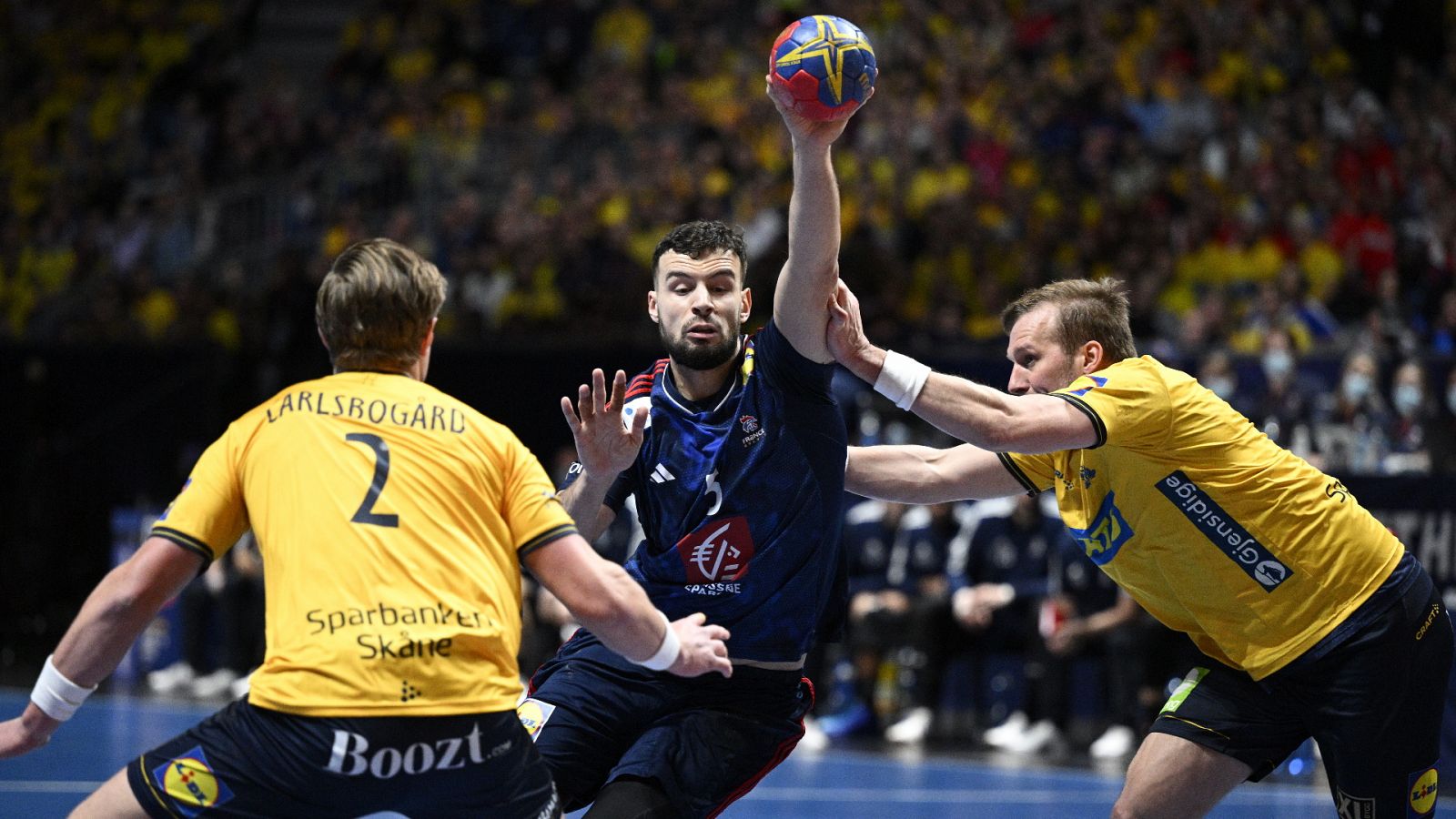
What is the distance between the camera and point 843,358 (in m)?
4.59

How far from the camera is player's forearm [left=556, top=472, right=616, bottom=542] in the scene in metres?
4.77

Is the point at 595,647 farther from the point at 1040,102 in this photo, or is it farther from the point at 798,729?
the point at 1040,102

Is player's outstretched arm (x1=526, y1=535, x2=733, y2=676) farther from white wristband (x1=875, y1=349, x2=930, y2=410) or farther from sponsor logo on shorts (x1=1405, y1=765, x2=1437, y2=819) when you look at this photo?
sponsor logo on shorts (x1=1405, y1=765, x2=1437, y2=819)

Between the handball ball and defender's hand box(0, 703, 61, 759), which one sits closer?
defender's hand box(0, 703, 61, 759)

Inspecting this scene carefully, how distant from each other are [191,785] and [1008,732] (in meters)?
8.40

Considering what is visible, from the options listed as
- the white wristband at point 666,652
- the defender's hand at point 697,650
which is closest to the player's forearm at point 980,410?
the defender's hand at point 697,650

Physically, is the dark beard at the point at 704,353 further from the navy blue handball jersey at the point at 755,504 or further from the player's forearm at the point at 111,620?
the player's forearm at the point at 111,620

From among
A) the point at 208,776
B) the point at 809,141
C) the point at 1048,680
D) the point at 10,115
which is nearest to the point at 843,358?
the point at 809,141

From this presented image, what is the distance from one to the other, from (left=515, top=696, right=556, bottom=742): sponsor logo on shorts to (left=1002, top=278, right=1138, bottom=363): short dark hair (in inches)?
73.8

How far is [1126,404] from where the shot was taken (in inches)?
183

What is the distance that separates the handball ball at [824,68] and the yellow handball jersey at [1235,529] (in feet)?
3.64

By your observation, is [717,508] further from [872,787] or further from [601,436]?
[872,787]

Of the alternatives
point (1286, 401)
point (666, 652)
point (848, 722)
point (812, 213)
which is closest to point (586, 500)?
point (812, 213)

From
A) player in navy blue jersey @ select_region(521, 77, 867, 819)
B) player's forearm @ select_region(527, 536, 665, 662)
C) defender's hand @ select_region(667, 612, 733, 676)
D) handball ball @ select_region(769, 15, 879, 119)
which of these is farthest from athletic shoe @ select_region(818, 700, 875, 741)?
player's forearm @ select_region(527, 536, 665, 662)
